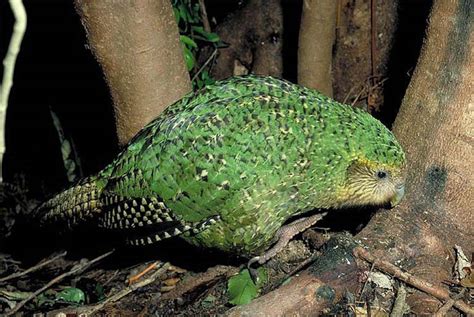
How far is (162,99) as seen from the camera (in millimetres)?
3695

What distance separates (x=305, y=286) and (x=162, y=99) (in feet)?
4.67

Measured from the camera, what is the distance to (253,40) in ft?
17.2

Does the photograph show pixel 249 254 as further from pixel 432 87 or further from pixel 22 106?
pixel 22 106

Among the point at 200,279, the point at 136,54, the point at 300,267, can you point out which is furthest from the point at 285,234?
the point at 136,54

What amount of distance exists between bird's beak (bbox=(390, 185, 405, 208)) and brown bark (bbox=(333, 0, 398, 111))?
155cm

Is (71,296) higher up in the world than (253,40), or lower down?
lower down

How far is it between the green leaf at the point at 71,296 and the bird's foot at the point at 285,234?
1162 mm

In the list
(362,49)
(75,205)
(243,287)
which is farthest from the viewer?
(362,49)

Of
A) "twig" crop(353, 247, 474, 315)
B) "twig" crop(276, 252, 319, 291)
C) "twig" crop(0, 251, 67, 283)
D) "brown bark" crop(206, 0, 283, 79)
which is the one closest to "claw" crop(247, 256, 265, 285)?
"twig" crop(276, 252, 319, 291)

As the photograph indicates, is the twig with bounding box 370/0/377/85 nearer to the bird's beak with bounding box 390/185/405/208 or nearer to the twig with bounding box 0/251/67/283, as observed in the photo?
the bird's beak with bounding box 390/185/405/208

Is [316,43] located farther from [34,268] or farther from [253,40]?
[34,268]

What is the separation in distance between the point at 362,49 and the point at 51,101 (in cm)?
324

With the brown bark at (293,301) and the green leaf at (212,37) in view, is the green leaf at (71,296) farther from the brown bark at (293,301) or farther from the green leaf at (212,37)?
the green leaf at (212,37)

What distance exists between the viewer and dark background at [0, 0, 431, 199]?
19.6 ft
